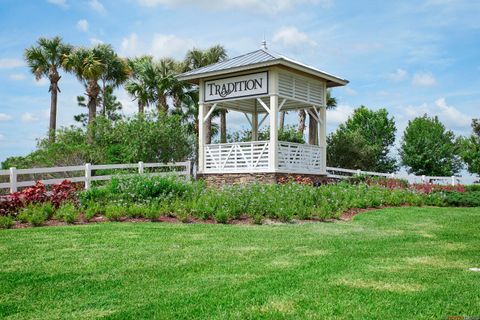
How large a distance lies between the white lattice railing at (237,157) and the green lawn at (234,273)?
9.73 m

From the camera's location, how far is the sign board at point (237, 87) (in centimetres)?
1939

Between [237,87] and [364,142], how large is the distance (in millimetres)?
Answer: 18758

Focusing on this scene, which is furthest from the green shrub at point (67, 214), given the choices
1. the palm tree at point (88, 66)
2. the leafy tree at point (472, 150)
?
the leafy tree at point (472, 150)

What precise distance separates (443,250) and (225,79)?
13620mm

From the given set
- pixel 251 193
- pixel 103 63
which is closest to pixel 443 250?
pixel 251 193

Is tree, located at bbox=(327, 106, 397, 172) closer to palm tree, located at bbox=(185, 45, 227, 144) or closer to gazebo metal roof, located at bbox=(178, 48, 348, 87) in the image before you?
palm tree, located at bbox=(185, 45, 227, 144)

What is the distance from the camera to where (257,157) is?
19.6 metres

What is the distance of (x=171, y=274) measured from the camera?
5.97 meters

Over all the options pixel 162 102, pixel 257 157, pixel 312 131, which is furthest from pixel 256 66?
pixel 162 102

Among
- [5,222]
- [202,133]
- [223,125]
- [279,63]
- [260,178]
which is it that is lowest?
[5,222]

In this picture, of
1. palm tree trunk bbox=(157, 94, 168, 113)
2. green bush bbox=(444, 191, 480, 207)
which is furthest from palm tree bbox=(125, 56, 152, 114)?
green bush bbox=(444, 191, 480, 207)

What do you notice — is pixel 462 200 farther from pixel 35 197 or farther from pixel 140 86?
pixel 140 86

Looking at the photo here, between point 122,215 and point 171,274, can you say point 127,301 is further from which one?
point 122,215

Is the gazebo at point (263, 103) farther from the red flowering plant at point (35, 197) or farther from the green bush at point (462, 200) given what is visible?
the red flowering plant at point (35, 197)
